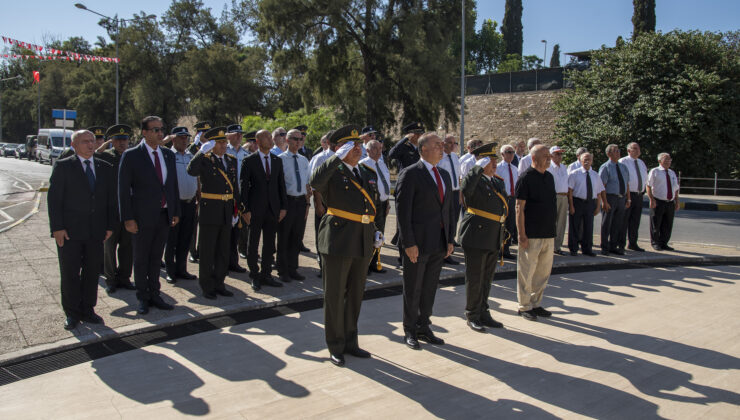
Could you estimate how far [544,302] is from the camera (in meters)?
7.02

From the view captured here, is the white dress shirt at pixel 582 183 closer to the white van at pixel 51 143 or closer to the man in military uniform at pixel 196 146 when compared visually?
the man in military uniform at pixel 196 146

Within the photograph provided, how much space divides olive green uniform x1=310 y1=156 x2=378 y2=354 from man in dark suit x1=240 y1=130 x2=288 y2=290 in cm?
253

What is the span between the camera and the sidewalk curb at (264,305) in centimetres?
497

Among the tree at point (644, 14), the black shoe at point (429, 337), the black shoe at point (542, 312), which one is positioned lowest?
the black shoe at point (429, 337)

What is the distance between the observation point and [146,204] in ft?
20.2

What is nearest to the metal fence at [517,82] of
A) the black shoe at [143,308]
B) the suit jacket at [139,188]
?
the suit jacket at [139,188]

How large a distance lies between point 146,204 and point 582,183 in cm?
734

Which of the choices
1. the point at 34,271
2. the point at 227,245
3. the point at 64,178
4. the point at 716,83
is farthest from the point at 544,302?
the point at 716,83

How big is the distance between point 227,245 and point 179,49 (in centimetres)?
4278

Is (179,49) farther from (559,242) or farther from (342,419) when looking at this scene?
(342,419)

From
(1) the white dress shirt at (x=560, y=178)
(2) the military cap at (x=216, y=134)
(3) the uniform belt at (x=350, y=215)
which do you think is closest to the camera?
(3) the uniform belt at (x=350, y=215)

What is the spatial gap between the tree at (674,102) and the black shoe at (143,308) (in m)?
22.4

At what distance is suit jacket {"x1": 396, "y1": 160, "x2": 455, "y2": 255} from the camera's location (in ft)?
17.2

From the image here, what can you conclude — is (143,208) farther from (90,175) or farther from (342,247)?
(342,247)
